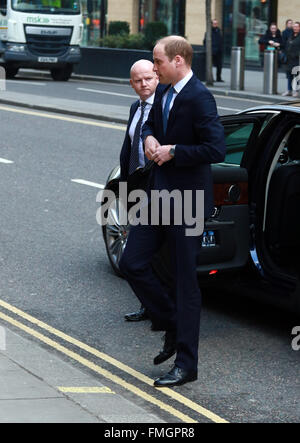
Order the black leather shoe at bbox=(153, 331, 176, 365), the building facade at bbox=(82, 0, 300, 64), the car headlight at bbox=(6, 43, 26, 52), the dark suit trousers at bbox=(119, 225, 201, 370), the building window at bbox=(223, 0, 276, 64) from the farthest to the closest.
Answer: the building window at bbox=(223, 0, 276, 64), the building facade at bbox=(82, 0, 300, 64), the car headlight at bbox=(6, 43, 26, 52), the black leather shoe at bbox=(153, 331, 176, 365), the dark suit trousers at bbox=(119, 225, 201, 370)

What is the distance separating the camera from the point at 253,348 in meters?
6.54

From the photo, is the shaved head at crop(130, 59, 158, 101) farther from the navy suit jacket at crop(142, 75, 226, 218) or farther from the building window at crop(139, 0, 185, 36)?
the building window at crop(139, 0, 185, 36)

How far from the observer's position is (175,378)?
5.69 meters

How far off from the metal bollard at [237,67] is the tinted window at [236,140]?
2103 centimetres

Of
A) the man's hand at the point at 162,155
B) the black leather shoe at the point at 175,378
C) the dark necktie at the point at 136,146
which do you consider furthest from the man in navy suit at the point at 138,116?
the black leather shoe at the point at 175,378

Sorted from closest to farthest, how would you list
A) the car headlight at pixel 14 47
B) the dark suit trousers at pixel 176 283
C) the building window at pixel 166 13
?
1. the dark suit trousers at pixel 176 283
2. the car headlight at pixel 14 47
3. the building window at pixel 166 13

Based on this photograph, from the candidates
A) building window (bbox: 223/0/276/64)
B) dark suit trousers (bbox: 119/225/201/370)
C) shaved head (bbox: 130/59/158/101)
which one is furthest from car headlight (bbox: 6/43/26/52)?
dark suit trousers (bbox: 119/225/201/370)

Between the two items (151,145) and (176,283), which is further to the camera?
(176,283)

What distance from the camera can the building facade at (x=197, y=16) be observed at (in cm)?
3722

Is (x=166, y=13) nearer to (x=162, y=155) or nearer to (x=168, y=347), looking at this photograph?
(x=168, y=347)

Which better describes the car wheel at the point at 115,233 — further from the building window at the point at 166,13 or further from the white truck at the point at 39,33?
the building window at the point at 166,13

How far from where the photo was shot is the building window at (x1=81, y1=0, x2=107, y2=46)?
43438mm

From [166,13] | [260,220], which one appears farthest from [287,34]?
[260,220]

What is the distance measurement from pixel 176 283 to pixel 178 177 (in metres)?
0.57
